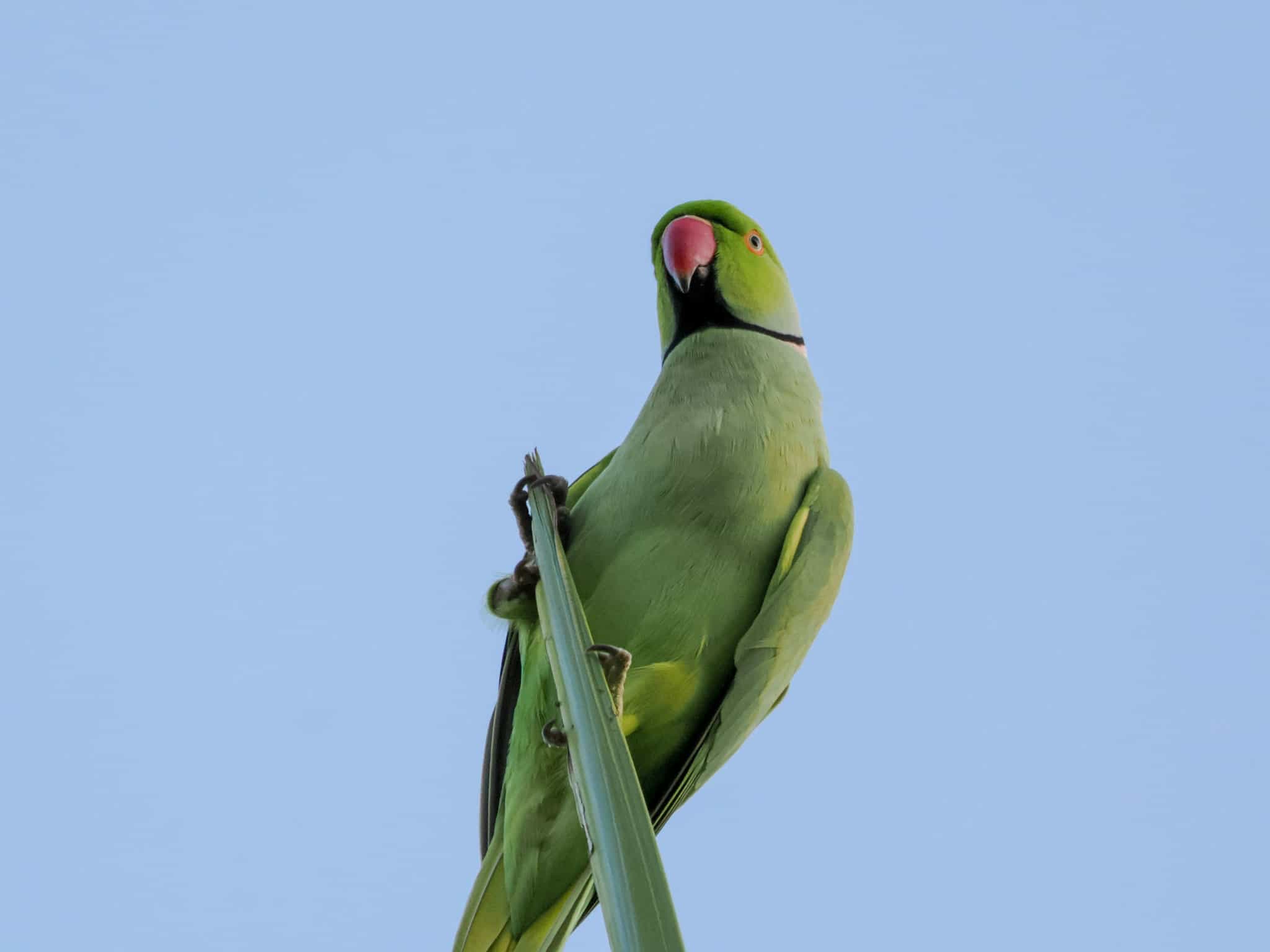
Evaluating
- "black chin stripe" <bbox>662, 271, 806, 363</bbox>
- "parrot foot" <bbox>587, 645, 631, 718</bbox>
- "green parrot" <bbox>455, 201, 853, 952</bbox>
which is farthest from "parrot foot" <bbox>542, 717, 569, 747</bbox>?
"black chin stripe" <bbox>662, 271, 806, 363</bbox>

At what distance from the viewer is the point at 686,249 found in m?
3.64

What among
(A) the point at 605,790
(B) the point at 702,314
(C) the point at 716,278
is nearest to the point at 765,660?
(B) the point at 702,314

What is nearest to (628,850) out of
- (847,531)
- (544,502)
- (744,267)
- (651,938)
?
(651,938)

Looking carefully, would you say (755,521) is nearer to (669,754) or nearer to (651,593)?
(651,593)

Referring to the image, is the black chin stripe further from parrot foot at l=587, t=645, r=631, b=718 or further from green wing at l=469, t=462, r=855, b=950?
parrot foot at l=587, t=645, r=631, b=718

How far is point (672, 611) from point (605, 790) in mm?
1675

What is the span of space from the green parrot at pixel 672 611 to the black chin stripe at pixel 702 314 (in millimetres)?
380

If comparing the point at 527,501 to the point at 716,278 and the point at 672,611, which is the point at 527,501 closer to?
the point at 672,611

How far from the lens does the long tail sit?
9.67 feet

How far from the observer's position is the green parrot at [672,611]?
2.93 metres

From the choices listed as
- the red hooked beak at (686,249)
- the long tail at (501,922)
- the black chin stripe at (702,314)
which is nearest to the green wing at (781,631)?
the long tail at (501,922)

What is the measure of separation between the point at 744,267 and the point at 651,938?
2922 mm

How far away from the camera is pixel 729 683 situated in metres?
3.01

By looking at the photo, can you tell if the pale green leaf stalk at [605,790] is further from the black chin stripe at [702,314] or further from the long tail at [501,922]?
the black chin stripe at [702,314]
